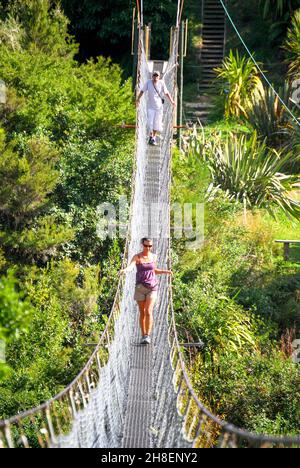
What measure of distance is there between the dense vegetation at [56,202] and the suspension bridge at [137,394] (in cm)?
129

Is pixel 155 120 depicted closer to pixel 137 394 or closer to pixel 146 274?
pixel 146 274

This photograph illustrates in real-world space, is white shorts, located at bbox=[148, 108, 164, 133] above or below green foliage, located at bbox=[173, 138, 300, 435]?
above

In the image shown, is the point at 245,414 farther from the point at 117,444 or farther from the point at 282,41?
the point at 282,41

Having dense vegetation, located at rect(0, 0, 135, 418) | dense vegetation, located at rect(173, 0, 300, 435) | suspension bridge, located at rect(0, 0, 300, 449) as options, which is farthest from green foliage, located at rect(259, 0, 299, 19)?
suspension bridge, located at rect(0, 0, 300, 449)

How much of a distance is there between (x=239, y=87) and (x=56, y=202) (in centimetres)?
586

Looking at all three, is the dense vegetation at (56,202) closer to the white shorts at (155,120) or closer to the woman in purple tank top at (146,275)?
the white shorts at (155,120)

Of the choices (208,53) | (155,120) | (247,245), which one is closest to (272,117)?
(208,53)

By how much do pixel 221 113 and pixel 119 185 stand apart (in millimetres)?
5549

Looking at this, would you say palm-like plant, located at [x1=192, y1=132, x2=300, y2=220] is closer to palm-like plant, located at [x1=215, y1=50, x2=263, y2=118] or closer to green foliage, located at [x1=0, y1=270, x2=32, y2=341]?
palm-like plant, located at [x1=215, y1=50, x2=263, y2=118]

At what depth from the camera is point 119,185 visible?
15023mm

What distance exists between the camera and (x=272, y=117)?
18.9 metres

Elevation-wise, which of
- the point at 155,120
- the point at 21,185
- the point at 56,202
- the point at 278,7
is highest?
the point at 278,7

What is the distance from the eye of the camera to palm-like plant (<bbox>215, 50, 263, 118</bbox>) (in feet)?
63.6

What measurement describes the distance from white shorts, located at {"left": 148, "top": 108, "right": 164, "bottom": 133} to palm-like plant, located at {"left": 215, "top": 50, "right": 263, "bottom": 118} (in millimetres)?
6410
